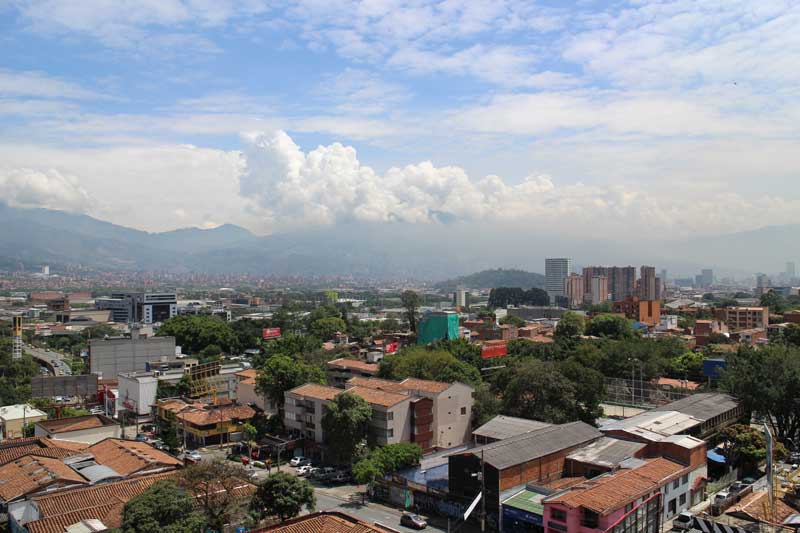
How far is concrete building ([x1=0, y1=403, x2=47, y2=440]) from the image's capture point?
24875 millimetres

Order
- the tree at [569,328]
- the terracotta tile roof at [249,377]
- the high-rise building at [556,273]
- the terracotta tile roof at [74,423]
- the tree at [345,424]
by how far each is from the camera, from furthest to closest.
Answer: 1. the high-rise building at [556,273]
2. the tree at [569,328]
3. the terracotta tile roof at [249,377]
4. the terracotta tile roof at [74,423]
5. the tree at [345,424]

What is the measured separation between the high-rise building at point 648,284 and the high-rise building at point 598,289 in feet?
19.2

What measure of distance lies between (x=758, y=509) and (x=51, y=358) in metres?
48.4

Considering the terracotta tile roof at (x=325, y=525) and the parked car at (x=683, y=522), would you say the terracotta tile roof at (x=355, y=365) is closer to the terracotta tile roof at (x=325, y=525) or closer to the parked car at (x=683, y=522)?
the parked car at (x=683, y=522)

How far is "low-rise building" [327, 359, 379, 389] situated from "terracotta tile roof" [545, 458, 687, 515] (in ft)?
56.6

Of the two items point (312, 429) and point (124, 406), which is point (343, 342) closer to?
point (124, 406)

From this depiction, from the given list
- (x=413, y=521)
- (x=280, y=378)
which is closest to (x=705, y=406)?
(x=413, y=521)

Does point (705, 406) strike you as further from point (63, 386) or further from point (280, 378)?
point (63, 386)

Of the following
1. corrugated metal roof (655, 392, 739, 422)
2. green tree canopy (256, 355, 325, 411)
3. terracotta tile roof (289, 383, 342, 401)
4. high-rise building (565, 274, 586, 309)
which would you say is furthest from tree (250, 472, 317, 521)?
high-rise building (565, 274, 586, 309)

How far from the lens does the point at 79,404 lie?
3238cm

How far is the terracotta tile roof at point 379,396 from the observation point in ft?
68.9

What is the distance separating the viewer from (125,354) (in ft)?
128

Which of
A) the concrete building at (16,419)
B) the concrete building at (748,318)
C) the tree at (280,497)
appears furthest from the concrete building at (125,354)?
the concrete building at (748,318)

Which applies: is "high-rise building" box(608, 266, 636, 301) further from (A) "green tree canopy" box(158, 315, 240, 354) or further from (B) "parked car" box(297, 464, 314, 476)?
(B) "parked car" box(297, 464, 314, 476)
